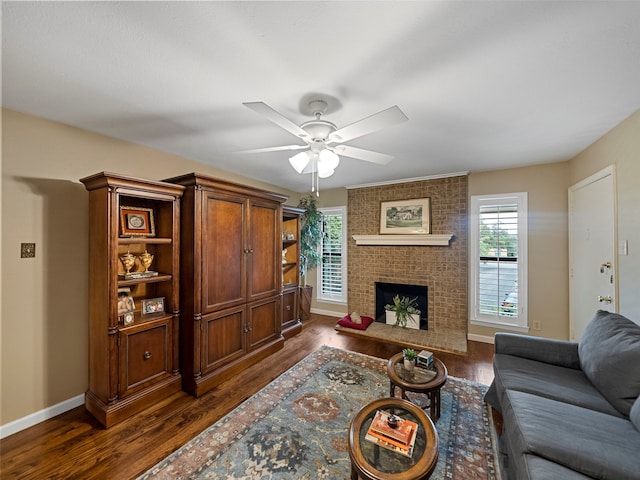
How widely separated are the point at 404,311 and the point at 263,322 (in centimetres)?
220

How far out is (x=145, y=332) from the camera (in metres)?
2.38

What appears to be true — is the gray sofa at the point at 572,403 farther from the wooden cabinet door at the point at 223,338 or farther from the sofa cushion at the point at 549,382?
the wooden cabinet door at the point at 223,338

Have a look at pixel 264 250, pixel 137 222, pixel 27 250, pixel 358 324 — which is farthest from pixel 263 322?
pixel 27 250

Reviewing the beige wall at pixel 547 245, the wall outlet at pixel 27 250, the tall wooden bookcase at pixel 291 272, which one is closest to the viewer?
the wall outlet at pixel 27 250

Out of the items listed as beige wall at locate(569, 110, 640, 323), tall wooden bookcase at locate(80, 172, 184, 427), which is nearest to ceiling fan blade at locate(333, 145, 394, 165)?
tall wooden bookcase at locate(80, 172, 184, 427)

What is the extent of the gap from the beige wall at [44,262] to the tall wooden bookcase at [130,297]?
0.20 meters

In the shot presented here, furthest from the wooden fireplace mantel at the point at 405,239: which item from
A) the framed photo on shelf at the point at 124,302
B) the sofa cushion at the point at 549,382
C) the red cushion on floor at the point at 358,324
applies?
the framed photo on shelf at the point at 124,302

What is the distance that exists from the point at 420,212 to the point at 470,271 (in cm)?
120

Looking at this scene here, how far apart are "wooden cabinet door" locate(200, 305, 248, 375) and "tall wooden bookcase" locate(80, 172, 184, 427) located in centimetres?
29

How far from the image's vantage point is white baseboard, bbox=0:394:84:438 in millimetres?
2002

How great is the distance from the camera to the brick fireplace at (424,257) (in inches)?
158

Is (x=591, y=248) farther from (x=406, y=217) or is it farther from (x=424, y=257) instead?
(x=406, y=217)

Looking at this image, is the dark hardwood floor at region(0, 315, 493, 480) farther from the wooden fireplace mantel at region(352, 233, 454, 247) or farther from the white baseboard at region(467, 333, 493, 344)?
the wooden fireplace mantel at region(352, 233, 454, 247)

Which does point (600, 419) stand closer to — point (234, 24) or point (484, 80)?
point (484, 80)
